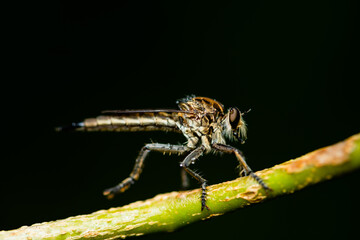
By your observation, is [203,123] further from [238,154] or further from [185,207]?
[185,207]

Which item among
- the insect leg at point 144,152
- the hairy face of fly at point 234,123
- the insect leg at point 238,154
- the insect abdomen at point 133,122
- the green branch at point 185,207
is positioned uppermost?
the insect abdomen at point 133,122

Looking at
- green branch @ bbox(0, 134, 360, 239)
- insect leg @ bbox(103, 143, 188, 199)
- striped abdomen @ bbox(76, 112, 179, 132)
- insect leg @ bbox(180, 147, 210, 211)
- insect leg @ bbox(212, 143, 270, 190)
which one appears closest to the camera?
green branch @ bbox(0, 134, 360, 239)

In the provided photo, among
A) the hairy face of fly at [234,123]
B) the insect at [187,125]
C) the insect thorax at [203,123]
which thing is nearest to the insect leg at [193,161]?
the insect at [187,125]

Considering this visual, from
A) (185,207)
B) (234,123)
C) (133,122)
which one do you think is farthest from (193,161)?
(185,207)

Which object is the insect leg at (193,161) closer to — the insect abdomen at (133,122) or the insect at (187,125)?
the insect at (187,125)

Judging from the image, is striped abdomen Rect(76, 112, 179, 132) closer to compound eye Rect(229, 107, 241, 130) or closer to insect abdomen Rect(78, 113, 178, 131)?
insect abdomen Rect(78, 113, 178, 131)

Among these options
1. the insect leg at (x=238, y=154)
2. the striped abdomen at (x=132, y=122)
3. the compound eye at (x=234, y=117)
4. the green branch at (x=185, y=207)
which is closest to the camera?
the green branch at (x=185, y=207)

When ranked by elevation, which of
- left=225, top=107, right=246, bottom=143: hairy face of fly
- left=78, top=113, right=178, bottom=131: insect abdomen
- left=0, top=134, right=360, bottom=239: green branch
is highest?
left=78, top=113, right=178, bottom=131: insect abdomen

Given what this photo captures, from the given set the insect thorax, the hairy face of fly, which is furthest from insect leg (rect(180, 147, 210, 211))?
the hairy face of fly
